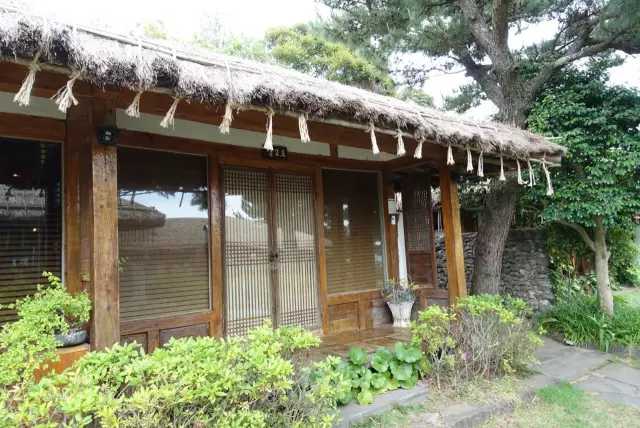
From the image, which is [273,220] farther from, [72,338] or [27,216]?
[72,338]

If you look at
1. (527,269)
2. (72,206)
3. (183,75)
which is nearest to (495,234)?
(527,269)

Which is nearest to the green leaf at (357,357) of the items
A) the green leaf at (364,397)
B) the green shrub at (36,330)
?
the green leaf at (364,397)

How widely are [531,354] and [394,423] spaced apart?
1.93m

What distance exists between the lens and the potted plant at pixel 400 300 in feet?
18.7

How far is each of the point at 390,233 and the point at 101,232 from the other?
4.22m

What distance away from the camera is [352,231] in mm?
5836

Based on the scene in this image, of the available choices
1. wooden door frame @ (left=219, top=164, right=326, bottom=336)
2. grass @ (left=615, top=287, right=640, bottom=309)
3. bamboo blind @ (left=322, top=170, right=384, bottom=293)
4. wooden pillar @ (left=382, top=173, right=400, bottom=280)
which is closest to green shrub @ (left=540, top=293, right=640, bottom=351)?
grass @ (left=615, top=287, right=640, bottom=309)

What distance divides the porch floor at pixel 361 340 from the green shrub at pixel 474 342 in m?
0.74

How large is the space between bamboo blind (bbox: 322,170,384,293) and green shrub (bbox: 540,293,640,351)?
2.76 m

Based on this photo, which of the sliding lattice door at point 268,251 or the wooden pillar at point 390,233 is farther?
the wooden pillar at point 390,233

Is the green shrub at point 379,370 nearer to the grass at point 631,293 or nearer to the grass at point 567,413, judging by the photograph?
the grass at point 567,413

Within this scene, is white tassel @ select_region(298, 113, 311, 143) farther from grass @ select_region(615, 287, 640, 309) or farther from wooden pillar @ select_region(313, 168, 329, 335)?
grass @ select_region(615, 287, 640, 309)

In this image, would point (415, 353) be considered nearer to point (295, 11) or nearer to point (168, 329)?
point (168, 329)

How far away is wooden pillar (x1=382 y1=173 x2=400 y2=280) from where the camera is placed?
240 inches
